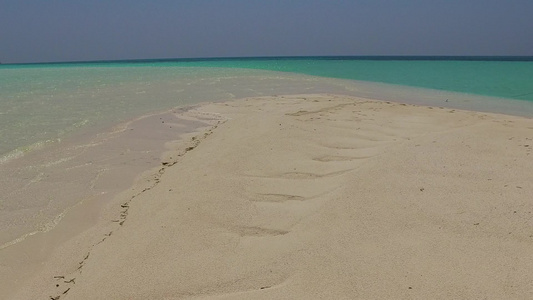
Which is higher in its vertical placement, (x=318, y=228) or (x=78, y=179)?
(x=318, y=228)

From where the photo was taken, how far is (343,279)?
1968 mm

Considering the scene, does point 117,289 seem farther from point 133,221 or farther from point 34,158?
point 34,158

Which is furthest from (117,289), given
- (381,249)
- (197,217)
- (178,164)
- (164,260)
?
(178,164)

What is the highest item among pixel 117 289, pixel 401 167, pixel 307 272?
pixel 401 167

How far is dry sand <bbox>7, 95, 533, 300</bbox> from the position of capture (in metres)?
1.98

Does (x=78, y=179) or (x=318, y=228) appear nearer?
(x=318, y=228)

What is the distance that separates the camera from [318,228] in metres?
2.51

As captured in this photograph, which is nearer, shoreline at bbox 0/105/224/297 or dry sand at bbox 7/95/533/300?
dry sand at bbox 7/95/533/300

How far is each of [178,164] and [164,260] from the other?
2118 mm

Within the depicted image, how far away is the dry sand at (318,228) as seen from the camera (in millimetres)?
1980

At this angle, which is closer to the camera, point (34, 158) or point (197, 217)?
point (197, 217)

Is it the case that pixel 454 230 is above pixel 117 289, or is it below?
above

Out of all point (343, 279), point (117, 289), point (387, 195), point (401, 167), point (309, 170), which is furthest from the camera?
point (309, 170)

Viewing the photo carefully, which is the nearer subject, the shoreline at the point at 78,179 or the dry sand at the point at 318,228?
the dry sand at the point at 318,228
